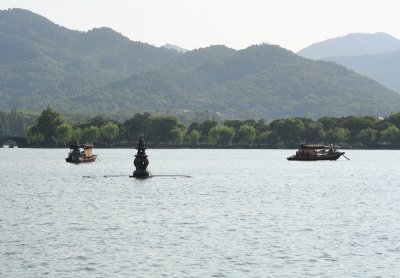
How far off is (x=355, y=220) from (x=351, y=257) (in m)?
19.7

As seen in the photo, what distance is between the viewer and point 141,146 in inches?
4099

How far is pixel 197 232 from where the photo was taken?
57.3 metres

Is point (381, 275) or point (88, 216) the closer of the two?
point (381, 275)

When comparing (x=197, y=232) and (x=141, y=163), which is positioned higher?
(x=141, y=163)

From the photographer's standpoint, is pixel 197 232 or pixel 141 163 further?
pixel 141 163

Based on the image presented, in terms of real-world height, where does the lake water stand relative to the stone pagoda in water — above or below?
below

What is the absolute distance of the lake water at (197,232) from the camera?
43.8 meters

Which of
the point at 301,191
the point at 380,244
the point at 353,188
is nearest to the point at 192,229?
the point at 380,244

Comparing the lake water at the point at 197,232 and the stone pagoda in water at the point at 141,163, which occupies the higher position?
the stone pagoda in water at the point at 141,163

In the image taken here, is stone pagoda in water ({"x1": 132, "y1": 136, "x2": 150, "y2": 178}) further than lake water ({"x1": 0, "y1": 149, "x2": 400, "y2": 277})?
Yes

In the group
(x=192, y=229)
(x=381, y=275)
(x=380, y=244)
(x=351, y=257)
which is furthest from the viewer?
(x=192, y=229)

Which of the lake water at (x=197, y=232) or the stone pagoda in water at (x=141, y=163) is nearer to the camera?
the lake water at (x=197, y=232)

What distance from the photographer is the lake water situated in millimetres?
43812

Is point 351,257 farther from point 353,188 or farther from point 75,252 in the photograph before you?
point 353,188
